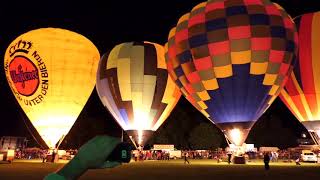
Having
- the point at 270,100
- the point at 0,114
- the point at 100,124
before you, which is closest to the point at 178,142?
the point at 100,124

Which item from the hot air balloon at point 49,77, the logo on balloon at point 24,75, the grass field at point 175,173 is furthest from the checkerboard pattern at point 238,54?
the logo on balloon at point 24,75

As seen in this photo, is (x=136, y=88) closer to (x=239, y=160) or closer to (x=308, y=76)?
(x=239, y=160)

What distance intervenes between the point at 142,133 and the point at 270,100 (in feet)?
34.4

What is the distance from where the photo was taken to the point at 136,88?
3114cm

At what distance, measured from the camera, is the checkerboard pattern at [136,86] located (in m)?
31.1

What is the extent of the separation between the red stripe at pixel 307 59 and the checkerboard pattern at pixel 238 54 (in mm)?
3775

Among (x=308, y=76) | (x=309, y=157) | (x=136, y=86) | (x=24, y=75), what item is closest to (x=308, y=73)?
(x=308, y=76)

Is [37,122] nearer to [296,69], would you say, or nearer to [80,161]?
[296,69]

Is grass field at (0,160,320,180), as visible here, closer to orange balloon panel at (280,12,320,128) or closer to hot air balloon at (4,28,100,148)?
hot air balloon at (4,28,100,148)

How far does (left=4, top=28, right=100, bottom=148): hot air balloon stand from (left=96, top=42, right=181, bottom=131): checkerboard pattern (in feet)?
7.97

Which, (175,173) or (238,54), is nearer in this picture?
(175,173)

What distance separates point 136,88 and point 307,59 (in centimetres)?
1239

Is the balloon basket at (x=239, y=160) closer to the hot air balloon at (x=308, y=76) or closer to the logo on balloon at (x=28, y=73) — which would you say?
the hot air balloon at (x=308, y=76)

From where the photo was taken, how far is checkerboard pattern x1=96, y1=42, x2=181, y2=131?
31125 millimetres
